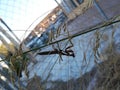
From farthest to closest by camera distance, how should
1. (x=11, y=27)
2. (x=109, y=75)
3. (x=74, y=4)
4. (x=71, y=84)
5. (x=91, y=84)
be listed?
(x=74, y=4)
(x=11, y=27)
(x=91, y=84)
(x=71, y=84)
(x=109, y=75)

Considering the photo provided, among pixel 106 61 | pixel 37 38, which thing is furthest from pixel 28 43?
pixel 106 61

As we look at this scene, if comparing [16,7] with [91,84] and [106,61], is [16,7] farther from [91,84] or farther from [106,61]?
[106,61]

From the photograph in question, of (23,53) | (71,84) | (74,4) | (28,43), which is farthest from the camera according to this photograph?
(74,4)

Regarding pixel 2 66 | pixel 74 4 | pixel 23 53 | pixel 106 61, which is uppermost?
pixel 23 53

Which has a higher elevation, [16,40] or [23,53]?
[23,53]

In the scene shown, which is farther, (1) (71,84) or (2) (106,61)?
(1) (71,84)

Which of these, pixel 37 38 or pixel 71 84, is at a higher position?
pixel 71 84

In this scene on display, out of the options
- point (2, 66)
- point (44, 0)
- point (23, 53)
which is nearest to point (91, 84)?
→ point (23, 53)

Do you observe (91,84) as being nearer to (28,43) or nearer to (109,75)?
(109,75)

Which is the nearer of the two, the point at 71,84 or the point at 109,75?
the point at 109,75
